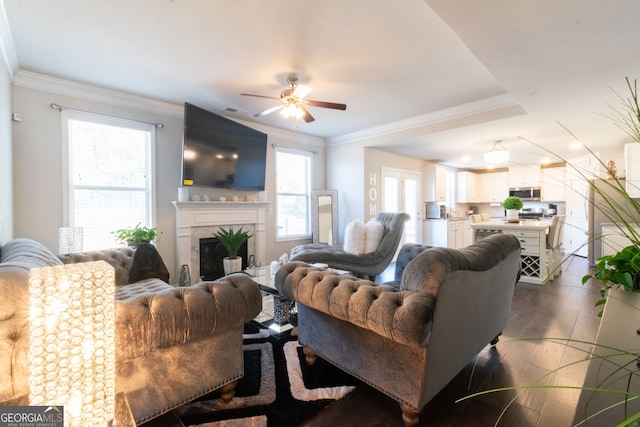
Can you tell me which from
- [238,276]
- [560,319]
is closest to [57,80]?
[238,276]

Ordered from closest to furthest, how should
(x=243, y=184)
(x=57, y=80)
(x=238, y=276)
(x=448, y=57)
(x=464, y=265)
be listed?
(x=464, y=265)
(x=238, y=276)
(x=448, y=57)
(x=57, y=80)
(x=243, y=184)

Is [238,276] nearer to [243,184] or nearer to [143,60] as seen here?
[143,60]

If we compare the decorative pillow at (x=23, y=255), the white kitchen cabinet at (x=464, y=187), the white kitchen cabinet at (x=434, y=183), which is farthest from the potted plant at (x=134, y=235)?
the white kitchen cabinet at (x=464, y=187)

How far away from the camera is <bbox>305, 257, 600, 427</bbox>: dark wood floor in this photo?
A: 168 centimetres

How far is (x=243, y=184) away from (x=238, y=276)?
2.99 metres

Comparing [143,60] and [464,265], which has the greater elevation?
[143,60]

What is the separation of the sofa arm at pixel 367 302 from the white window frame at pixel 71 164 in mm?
2914

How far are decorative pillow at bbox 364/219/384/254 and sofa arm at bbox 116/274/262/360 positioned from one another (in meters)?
2.67

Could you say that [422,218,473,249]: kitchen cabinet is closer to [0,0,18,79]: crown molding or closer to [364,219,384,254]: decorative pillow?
[364,219,384,254]: decorative pillow

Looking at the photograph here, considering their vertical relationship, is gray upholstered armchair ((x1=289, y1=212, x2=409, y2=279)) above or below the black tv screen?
below

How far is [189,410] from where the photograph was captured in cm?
173

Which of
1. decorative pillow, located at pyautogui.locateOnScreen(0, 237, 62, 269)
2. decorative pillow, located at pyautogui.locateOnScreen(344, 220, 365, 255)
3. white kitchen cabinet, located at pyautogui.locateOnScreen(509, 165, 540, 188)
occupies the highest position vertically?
white kitchen cabinet, located at pyautogui.locateOnScreen(509, 165, 540, 188)

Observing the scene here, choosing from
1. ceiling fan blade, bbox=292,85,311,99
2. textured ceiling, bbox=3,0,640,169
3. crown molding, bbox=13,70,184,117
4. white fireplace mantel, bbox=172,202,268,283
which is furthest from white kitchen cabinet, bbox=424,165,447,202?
crown molding, bbox=13,70,184,117

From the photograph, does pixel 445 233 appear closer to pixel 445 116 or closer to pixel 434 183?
pixel 434 183
